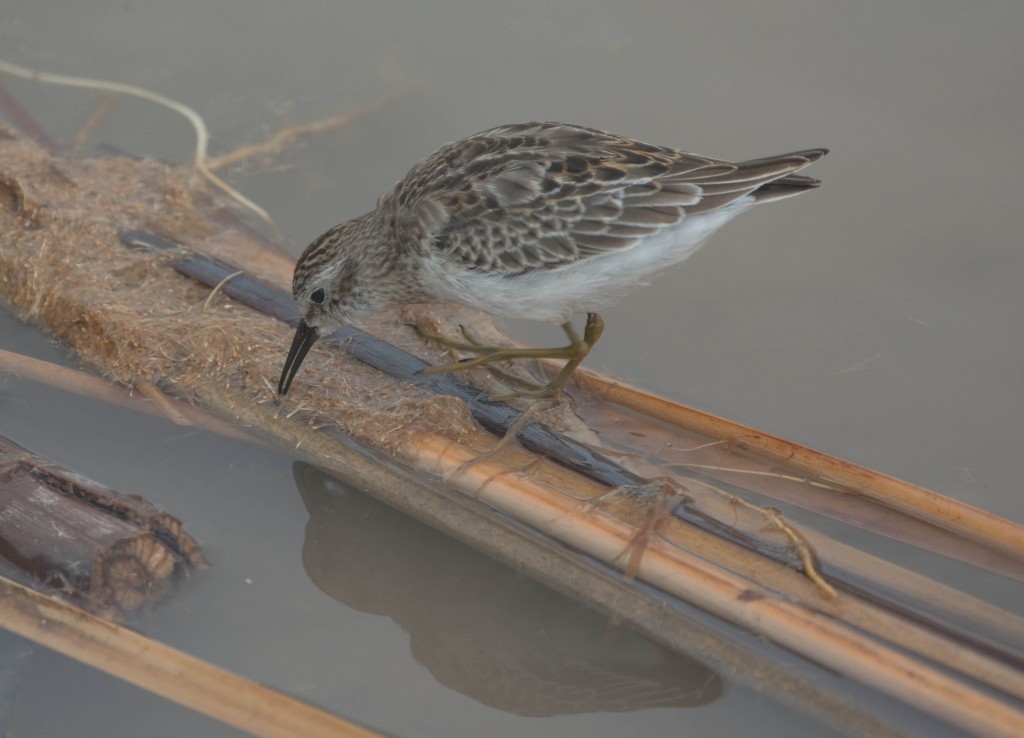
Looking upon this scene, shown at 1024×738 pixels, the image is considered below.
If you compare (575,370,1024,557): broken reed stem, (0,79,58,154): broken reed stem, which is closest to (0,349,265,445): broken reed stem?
(575,370,1024,557): broken reed stem

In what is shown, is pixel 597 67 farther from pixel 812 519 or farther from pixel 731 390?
pixel 812 519

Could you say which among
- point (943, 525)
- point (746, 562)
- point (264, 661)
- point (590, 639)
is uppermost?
point (943, 525)

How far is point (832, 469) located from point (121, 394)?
11.2ft

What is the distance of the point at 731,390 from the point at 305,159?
3.27 metres

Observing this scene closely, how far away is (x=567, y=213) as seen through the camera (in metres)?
4.77

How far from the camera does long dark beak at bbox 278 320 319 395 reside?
202 inches

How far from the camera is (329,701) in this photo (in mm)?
4102

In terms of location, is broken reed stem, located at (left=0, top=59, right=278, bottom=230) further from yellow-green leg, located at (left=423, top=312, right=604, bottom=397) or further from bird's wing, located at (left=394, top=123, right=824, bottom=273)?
bird's wing, located at (left=394, top=123, right=824, bottom=273)

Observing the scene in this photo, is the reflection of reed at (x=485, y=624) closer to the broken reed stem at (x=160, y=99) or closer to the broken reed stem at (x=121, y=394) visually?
the broken reed stem at (x=121, y=394)

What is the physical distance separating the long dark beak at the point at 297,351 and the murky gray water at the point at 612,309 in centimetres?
37

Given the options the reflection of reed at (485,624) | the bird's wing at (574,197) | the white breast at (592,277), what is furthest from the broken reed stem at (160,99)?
the reflection of reed at (485,624)

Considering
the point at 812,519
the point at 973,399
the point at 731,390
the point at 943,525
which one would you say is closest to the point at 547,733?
the point at 812,519

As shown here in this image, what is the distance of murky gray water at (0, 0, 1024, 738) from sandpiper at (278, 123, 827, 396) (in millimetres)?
1058

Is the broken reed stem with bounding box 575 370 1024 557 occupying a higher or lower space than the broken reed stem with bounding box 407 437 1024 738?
higher
